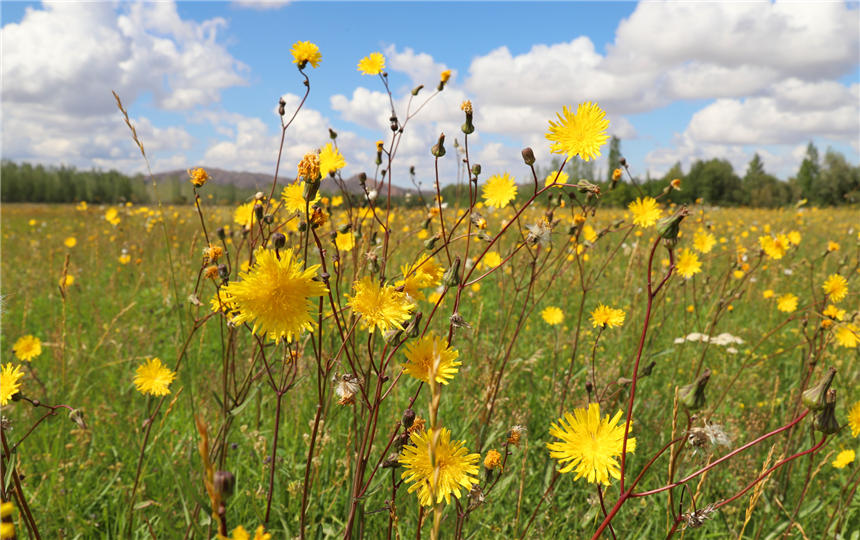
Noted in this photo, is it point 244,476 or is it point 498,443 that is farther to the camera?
point 498,443

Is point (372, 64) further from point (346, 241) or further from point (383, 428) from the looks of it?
point (383, 428)

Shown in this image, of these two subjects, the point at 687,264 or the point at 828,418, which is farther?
the point at 687,264

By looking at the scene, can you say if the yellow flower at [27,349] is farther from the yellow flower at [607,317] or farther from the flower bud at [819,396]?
the flower bud at [819,396]

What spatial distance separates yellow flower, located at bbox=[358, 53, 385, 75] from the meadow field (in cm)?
2

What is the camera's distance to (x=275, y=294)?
0.99 metres

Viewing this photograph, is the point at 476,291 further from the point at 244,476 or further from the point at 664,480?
the point at 244,476

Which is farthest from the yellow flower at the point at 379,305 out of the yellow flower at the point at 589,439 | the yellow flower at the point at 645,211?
the yellow flower at the point at 645,211

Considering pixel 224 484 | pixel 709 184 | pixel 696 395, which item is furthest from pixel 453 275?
pixel 709 184

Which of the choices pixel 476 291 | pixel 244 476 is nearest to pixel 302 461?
pixel 244 476

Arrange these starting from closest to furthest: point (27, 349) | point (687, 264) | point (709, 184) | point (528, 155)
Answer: point (528, 155)
point (27, 349)
point (687, 264)
point (709, 184)

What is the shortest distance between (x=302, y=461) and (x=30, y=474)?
1.08 m

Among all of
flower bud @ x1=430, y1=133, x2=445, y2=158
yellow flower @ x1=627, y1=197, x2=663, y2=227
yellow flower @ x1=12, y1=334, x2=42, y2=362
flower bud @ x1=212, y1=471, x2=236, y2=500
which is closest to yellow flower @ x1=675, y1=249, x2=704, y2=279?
yellow flower @ x1=627, y1=197, x2=663, y2=227

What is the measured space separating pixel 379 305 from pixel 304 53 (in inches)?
45.6

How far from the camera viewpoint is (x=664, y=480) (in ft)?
6.98
